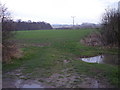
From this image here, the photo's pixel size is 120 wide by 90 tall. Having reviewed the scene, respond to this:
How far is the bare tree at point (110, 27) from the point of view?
14.0m

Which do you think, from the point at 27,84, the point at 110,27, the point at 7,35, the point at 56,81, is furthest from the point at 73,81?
the point at 110,27

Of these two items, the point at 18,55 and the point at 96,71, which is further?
the point at 18,55

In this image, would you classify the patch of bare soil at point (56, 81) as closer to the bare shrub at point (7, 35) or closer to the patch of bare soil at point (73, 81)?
the patch of bare soil at point (73, 81)

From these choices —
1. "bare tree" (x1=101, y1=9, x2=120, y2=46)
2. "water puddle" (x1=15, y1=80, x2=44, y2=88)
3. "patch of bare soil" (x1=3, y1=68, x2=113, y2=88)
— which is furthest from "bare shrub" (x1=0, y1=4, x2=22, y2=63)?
"bare tree" (x1=101, y1=9, x2=120, y2=46)

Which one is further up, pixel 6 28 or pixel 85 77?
pixel 6 28

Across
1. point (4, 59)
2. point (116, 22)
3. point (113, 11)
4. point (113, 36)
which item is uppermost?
point (113, 11)

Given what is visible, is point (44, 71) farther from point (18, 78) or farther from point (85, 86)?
point (85, 86)

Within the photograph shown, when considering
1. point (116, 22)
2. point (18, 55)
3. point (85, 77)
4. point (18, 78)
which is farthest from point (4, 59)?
point (116, 22)

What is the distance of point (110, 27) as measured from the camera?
15141mm

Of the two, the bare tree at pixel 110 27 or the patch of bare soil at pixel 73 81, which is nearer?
the patch of bare soil at pixel 73 81

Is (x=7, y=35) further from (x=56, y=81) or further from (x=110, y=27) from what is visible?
(x=110, y=27)

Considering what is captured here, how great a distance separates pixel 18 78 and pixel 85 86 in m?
3.04

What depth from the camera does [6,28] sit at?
899cm

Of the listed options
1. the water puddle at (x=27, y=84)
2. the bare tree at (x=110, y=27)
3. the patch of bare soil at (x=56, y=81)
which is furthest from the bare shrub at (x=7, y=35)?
the bare tree at (x=110, y=27)
